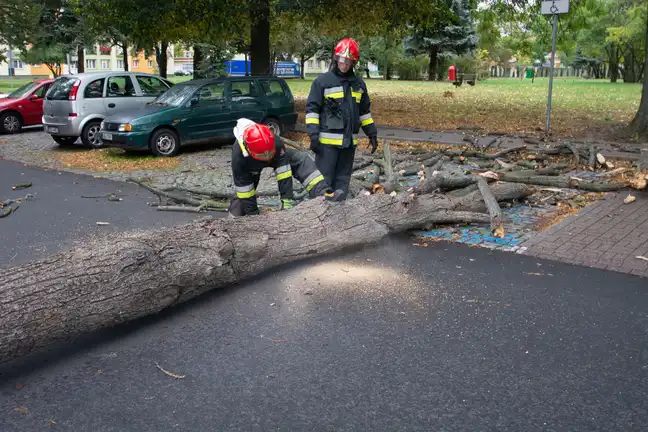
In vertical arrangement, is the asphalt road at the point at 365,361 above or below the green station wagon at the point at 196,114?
below

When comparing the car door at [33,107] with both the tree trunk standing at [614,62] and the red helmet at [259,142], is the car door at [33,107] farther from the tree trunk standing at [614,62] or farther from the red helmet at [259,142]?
the tree trunk standing at [614,62]

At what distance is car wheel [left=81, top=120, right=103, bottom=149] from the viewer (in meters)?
14.8

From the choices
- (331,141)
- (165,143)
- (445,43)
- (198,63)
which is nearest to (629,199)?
(331,141)

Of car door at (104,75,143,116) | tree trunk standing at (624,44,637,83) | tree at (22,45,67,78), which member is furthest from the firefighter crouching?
tree trunk standing at (624,44,637,83)

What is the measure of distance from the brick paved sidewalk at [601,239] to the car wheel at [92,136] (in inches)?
453

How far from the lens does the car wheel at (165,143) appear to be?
13055 millimetres

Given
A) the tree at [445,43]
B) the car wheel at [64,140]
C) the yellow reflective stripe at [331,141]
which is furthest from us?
the tree at [445,43]

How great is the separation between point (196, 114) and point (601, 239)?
940cm

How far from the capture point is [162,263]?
4.62 metres

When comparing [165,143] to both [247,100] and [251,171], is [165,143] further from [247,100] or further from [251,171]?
[251,171]

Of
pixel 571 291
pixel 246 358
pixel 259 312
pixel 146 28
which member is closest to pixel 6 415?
pixel 246 358

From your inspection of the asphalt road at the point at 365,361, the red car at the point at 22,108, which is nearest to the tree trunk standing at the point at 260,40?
the red car at the point at 22,108

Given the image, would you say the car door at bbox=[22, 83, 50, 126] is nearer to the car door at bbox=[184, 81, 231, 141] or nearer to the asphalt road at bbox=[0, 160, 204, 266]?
the car door at bbox=[184, 81, 231, 141]

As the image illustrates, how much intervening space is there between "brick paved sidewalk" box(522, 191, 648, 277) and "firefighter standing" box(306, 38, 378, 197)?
94.3 inches
